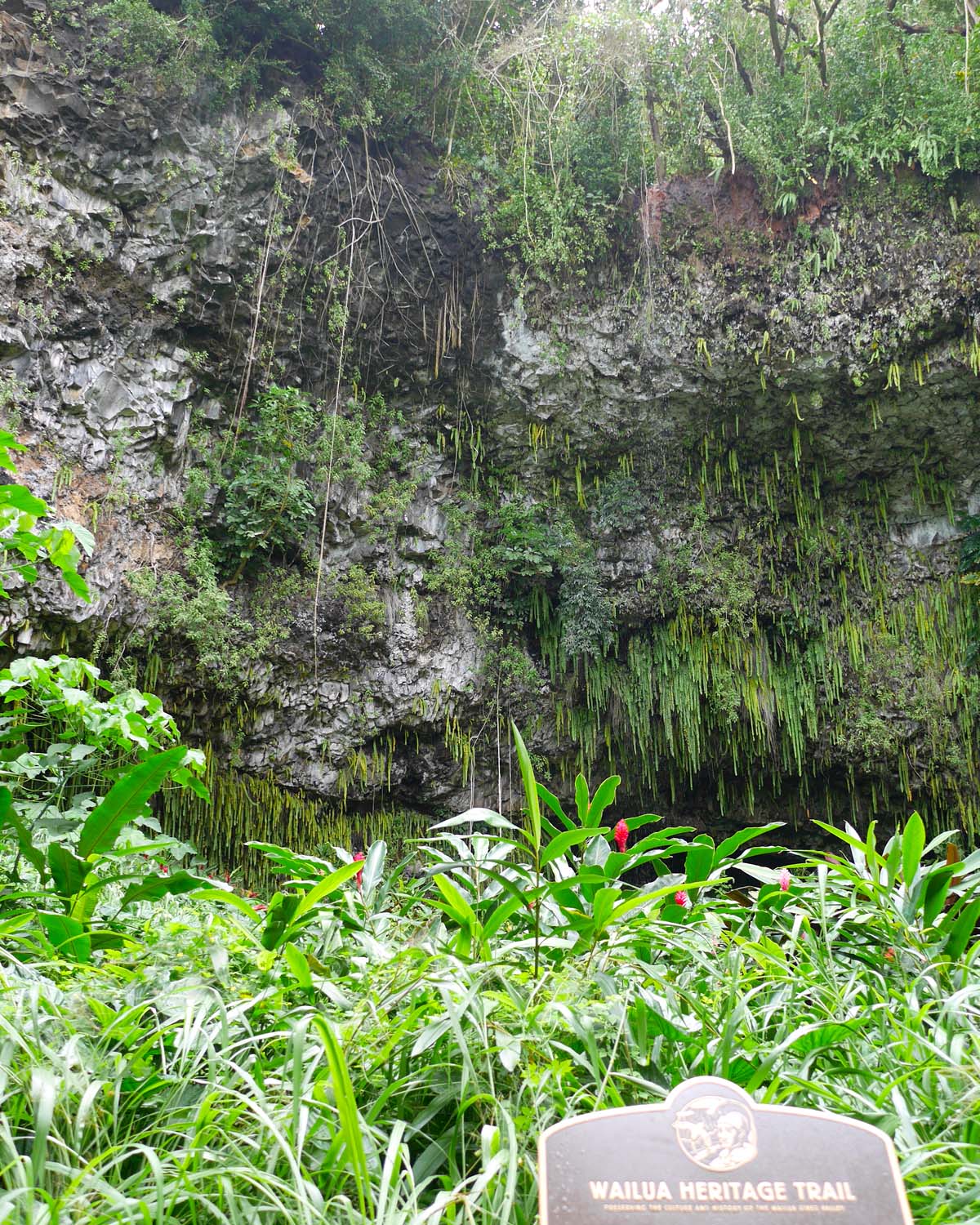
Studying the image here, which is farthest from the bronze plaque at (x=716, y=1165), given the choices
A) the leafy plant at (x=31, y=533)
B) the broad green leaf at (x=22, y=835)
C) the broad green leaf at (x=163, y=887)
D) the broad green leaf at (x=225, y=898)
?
the leafy plant at (x=31, y=533)

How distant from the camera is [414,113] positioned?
519 cm

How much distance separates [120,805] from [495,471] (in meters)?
4.14

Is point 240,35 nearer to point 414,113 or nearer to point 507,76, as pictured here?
point 414,113

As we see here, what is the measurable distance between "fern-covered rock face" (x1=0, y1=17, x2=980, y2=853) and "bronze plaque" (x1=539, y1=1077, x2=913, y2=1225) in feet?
12.1

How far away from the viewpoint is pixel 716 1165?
981mm

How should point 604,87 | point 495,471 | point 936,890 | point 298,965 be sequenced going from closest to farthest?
point 298,965
point 936,890
point 604,87
point 495,471

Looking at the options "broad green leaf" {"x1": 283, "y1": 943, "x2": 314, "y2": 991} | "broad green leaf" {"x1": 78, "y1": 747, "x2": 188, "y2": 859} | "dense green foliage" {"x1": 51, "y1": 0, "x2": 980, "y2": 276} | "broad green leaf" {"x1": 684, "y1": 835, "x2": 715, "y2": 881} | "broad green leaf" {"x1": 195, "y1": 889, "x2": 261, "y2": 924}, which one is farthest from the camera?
"dense green foliage" {"x1": 51, "y1": 0, "x2": 980, "y2": 276}

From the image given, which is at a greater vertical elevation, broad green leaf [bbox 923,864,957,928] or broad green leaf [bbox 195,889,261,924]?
broad green leaf [bbox 195,889,261,924]

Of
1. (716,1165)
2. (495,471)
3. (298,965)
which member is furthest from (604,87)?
(716,1165)

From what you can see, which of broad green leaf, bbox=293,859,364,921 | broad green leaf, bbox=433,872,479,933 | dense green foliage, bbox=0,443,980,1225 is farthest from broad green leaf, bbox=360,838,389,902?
broad green leaf, bbox=433,872,479,933

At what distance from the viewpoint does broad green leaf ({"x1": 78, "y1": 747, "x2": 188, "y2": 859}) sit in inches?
69.1

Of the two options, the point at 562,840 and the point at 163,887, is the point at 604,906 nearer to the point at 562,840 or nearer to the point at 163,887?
the point at 562,840

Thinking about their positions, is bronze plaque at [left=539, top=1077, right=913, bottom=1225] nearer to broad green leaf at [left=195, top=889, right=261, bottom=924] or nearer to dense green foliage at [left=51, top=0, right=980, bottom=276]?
broad green leaf at [left=195, top=889, right=261, bottom=924]

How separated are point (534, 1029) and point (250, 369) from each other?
4355mm
